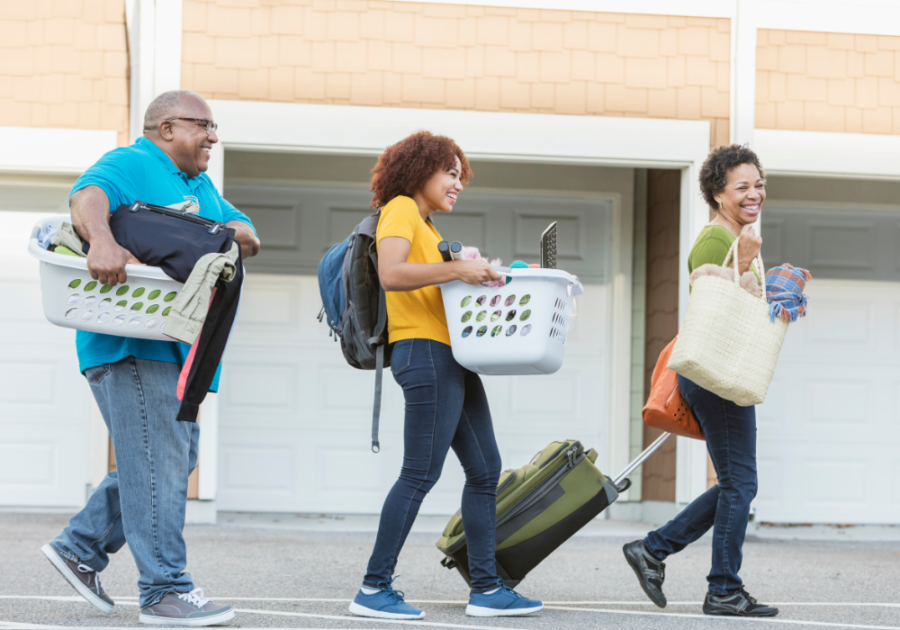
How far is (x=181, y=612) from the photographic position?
9.61ft

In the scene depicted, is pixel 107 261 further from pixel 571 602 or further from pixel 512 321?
pixel 571 602

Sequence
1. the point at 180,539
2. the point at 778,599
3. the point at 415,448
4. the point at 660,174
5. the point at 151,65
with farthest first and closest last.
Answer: the point at 660,174 < the point at 151,65 < the point at 778,599 < the point at 415,448 < the point at 180,539

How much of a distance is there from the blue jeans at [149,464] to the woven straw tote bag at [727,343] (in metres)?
1.64

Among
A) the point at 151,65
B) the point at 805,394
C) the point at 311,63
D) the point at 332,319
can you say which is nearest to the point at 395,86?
the point at 311,63

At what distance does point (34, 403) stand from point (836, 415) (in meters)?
5.86

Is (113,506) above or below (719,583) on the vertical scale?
above

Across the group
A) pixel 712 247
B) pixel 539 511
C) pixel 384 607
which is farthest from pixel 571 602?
pixel 712 247

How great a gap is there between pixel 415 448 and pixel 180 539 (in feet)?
2.63

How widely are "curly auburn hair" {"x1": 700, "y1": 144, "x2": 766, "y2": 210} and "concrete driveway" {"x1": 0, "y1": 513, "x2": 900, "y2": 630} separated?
1583 mm

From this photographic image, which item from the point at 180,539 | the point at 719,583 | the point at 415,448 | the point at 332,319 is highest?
the point at 332,319

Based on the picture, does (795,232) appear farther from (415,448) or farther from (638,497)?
(415,448)

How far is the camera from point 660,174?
7.29 metres

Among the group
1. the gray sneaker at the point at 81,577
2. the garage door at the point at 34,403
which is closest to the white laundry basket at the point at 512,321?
the gray sneaker at the point at 81,577

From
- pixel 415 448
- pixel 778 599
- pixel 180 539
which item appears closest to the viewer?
pixel 180 539
